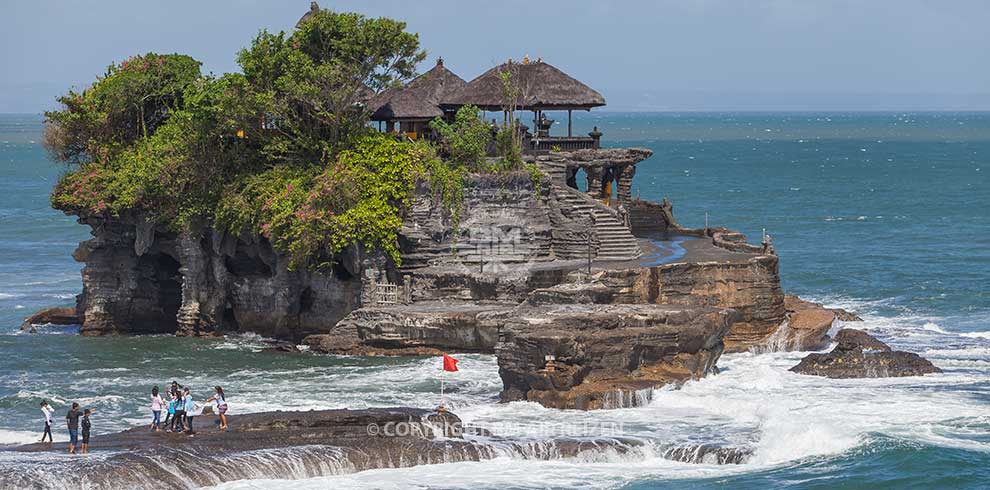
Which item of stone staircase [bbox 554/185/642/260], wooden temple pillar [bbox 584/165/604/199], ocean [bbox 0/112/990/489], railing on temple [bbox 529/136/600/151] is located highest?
railing on temple [bbox 529/136/600/151]

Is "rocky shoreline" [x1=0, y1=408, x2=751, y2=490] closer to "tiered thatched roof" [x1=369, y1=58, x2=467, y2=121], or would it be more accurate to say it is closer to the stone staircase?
the stone staircase

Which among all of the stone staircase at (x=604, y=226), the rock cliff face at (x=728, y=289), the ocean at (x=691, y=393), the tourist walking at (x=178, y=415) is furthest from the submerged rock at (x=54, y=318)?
the tourist walking at (x=178, y=415)

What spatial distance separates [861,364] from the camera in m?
49.7

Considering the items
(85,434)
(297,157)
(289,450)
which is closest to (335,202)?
(297,157)

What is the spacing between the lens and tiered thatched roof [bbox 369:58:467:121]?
193 ft

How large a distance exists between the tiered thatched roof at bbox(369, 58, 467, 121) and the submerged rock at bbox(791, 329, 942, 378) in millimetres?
17172

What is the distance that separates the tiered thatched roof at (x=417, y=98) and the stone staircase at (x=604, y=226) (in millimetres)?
6086

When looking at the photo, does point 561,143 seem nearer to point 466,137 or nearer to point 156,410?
point 466,137

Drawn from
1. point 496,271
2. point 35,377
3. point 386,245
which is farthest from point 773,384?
point 35,377

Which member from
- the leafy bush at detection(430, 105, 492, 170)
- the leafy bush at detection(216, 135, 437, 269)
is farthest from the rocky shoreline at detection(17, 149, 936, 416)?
the leafy bush at detection(430, 105, 492, 170)

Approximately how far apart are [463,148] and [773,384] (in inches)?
573

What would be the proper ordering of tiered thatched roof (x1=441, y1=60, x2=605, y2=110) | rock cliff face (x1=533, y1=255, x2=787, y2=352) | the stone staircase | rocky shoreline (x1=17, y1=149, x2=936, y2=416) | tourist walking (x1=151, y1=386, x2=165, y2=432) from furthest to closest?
tiered thatched roof (x1=441, y1=60, x2=605, y2=110) → the stone staircase → rock cliff face (x1=533, y1=255, x2=787, y2=352) → rocky shoreline (x1=17, y1=149, x2=936, y2=416) → tourist walking (x1=151, y1=386, x2=165, y2=432)

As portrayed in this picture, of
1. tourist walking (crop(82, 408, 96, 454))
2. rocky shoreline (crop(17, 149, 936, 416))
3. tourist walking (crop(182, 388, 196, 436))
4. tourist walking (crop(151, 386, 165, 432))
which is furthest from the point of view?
rocky shoreline (crop(17, 149, 936, 416))

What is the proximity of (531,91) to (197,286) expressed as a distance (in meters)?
14.2
